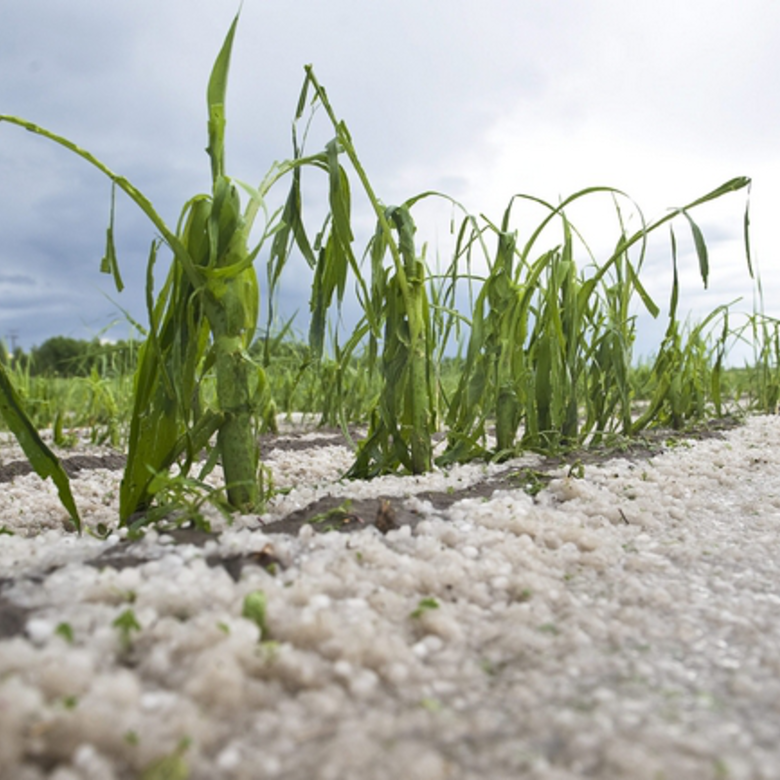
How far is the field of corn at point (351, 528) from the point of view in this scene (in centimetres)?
71

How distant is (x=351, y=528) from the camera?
1242mm

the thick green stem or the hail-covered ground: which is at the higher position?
the thick green stem

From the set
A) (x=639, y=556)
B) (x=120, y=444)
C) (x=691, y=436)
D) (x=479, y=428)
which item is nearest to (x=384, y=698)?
(x=639, y=556)

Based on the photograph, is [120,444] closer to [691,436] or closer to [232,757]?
[691,436]

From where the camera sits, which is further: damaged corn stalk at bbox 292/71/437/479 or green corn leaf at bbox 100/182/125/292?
damaged corn stalk at bbox 292/71/437/479

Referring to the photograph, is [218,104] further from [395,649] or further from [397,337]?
[395,649]

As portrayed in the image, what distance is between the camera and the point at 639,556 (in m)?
1.25

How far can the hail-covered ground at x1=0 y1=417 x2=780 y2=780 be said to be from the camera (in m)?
0.68

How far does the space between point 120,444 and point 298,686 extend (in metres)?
3.21

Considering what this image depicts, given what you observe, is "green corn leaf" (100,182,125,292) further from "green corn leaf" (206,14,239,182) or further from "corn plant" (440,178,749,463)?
"corn plant" (440,178,749,463)

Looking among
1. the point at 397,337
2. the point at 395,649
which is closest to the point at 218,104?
the point at 397,337

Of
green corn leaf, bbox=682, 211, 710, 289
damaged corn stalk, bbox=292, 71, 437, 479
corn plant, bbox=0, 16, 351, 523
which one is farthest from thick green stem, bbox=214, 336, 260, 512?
green corn leaf, bbox=682, 211, 710, 289

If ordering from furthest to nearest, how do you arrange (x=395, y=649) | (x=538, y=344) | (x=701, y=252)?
(x=538, y=344)
(x=701, y=252)
(x=395, y=649)

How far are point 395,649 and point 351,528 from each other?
403 millimetres
